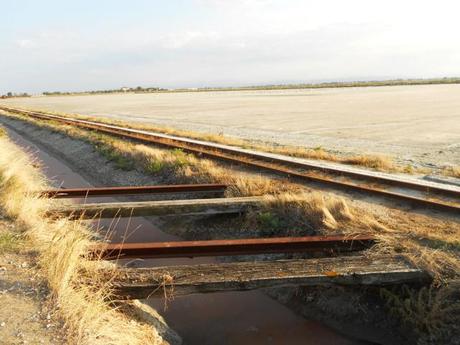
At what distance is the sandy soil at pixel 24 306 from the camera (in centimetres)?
356

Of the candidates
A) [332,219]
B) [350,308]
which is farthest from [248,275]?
[332,219]

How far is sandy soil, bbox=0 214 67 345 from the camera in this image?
356 cm

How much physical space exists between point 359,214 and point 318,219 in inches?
23.3

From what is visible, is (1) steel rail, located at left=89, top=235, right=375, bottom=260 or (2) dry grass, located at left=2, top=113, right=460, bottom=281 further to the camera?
(1) steel rail, located at left=89, top=235, right=375, bottom=260

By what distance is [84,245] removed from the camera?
5.25 metres

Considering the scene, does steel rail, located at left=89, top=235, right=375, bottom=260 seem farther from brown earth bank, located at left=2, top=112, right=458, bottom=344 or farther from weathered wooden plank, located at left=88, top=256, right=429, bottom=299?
weathered wooden plank, located at left=88, top=256, right=429, bottom=299

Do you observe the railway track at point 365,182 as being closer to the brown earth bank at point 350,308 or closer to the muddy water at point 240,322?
the brown earth bank at point 350,308

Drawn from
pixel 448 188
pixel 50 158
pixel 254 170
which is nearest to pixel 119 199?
pixel 254 170

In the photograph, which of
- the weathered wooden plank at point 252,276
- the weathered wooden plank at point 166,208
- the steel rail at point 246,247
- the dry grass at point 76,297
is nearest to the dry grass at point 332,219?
the steel rail at point 246,247

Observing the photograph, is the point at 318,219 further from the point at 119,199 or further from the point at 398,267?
the point at 119,199

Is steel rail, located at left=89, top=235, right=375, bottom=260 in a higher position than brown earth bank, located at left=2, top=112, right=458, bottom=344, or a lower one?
higher

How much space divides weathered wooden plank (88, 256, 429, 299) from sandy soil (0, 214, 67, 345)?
0.71 metres

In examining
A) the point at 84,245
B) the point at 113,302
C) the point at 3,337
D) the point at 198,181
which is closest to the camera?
the point at 3,337

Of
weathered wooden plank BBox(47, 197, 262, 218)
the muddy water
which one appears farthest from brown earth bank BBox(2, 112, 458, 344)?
weathered wooden plank BBox(47, 197, 262, 218)
